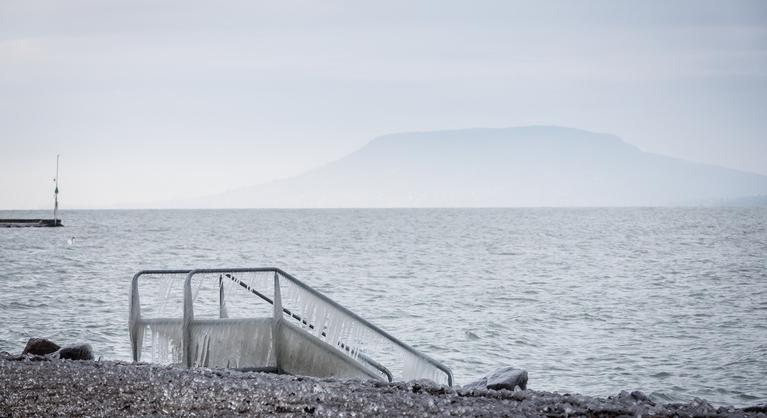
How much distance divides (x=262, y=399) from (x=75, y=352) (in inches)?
257

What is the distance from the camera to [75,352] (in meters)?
15.8

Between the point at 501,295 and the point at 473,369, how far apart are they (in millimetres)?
20475

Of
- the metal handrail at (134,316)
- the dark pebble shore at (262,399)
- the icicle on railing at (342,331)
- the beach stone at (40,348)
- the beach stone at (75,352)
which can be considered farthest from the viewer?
the beach stone at (40,348)

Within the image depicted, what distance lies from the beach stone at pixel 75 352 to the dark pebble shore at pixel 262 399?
3119 millimetres

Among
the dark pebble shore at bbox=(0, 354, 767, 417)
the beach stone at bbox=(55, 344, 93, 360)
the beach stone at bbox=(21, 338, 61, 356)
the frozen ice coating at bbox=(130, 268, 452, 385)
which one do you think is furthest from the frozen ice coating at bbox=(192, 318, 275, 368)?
the beach stone at bbox=(21, 338, 61, 356)

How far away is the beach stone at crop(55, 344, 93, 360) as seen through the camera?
1570 cm

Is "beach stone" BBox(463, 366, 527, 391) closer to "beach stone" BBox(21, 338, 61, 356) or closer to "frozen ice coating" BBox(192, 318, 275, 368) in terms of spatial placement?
"frozen ice coating" BBox(192, 318, 275, 368)

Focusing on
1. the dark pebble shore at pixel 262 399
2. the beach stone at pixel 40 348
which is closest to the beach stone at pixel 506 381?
the dark pebble shore at pixel 262 399

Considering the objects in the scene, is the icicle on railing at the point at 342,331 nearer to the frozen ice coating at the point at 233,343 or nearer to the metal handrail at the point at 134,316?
the frozen ice coating at the point at 233,343

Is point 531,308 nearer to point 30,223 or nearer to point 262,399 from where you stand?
point 262,399

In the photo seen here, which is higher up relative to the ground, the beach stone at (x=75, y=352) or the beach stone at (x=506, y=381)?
the beach stone at (x=75, y=352)

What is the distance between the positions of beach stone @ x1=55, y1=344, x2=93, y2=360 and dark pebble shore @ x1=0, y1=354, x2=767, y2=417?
3.12 meters

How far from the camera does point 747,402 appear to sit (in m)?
18.3

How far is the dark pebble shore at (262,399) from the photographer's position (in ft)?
32.8
